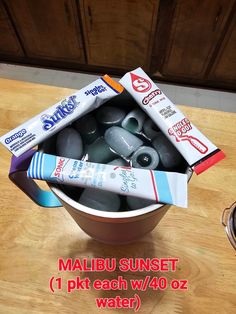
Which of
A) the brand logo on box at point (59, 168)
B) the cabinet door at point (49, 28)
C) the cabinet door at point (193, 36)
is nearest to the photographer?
the brand logo on box at point (59, 168)

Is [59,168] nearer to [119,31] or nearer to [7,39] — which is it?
[119,31]

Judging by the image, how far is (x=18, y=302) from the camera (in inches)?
11.4

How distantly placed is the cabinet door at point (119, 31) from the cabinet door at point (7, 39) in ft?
1.06

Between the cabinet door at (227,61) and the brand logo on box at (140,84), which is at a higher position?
the brand logo on box at (140,84)

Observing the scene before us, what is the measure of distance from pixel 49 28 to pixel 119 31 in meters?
0.29

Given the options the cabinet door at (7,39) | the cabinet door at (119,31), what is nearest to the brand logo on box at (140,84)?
the cabinet door at (119,31)

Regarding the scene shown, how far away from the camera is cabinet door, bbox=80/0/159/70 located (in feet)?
2.81

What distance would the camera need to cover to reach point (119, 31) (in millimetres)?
952

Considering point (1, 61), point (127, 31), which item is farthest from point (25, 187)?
point (1, 61)

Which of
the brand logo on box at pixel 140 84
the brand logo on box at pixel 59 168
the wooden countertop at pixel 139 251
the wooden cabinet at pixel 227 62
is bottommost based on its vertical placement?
the wooden cabinet at pixel 227 62

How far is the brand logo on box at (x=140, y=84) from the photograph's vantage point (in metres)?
0.24

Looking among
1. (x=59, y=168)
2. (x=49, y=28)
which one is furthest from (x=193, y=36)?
(x=59, y=168)

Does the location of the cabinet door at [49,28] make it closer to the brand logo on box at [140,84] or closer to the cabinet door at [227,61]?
the cabinet door at [227,61]

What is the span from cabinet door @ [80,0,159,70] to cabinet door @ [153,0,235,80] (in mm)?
69
